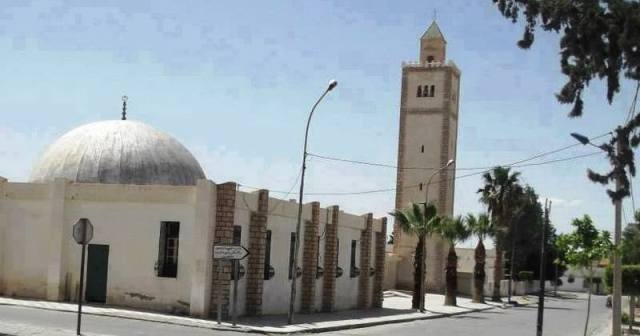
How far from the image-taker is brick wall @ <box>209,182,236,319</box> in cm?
2541

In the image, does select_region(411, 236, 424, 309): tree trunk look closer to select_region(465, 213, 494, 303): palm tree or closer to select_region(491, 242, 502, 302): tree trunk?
select_region(465, 213, 494, 303): palm tree

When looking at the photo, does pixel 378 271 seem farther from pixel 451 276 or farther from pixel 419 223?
pixel 451 276

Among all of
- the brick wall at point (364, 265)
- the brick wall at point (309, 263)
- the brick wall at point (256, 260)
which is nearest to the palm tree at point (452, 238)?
the brick wall at point (364, 265)

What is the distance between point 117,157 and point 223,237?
7885mm

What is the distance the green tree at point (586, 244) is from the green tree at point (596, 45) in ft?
14.0

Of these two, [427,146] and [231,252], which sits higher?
[427,146]

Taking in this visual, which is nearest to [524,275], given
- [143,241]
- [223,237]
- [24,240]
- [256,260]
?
[256,260]

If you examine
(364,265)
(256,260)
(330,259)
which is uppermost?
(256,260)

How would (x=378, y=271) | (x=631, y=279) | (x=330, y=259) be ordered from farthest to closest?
(x=378, y=271) → (x=330, y=259) → (x=631, y=279)

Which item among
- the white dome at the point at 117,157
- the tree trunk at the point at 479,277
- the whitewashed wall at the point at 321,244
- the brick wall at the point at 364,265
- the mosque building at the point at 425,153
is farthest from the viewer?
the mosque building at the point at 425,153

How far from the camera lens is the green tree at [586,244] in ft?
71.4

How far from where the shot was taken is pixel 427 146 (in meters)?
63.0

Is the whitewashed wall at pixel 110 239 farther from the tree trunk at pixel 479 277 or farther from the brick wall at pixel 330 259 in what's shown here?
the tree trunk at pixel 479 277

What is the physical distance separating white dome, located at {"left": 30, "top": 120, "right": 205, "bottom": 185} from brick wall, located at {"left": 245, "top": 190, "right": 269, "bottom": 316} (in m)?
5.67
